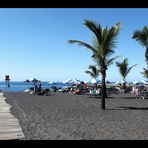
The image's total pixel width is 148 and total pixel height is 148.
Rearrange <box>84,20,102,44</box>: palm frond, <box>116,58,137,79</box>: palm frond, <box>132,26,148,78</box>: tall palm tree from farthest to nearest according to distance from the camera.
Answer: <box>116,58,137,79</box>: palm frond → <box>132,26,148,78</box>: tall palm tree → <box>84,20,102,44</box>: palm frond

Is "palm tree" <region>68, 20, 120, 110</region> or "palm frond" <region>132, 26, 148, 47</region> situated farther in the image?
"palm frond" <region>132, 26, 148, 47</region>

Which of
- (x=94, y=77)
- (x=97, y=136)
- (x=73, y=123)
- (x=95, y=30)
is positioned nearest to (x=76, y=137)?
(x=97, y=136)

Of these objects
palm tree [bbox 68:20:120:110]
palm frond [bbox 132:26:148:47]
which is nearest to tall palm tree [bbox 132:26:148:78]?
palm frond [bbox 132:26:148:47]

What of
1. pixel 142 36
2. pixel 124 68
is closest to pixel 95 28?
pixel 142 36

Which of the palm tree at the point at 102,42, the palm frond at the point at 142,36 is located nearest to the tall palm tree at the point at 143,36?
the palm frond at the point at 142,36

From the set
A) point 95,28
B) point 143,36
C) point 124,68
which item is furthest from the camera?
point 124,68

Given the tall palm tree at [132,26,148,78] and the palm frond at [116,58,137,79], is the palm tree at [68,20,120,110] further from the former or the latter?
the palm frond at [116,58,137,79]

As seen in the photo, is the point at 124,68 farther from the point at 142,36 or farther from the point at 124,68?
the point at 142,36

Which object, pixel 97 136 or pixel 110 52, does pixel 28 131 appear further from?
pixel 110 52

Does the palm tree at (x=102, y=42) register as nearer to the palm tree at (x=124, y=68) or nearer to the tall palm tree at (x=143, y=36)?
the tall palm tree at (x=143, y=36)

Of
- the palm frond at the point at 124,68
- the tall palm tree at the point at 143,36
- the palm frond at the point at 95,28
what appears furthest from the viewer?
the palm frond at the point at 124,68
